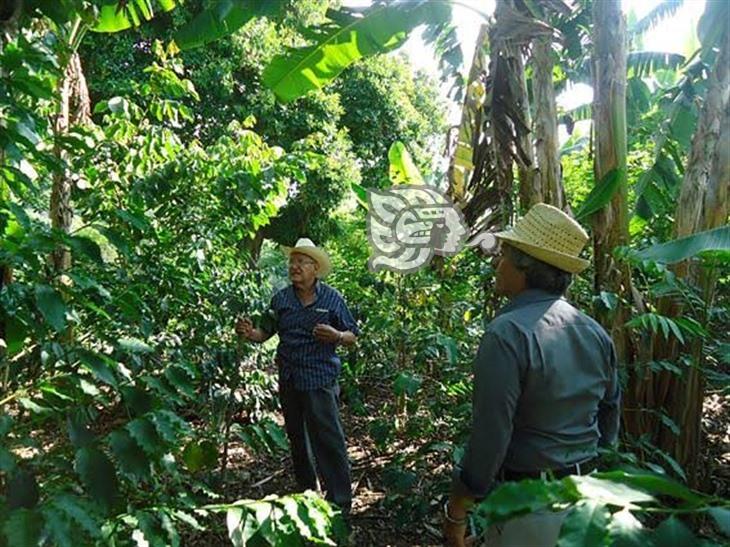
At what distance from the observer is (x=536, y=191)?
10.3ft

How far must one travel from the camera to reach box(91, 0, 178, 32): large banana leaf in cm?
223

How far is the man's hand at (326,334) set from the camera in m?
3.13

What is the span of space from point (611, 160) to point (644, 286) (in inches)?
33.5

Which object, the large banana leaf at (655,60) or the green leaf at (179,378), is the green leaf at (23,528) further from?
the large banana leaf at (655,60)

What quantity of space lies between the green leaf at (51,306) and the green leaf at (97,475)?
0.28 metres

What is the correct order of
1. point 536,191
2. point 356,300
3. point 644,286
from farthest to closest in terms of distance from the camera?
point 356,300 < point 644,286 < point 536,191

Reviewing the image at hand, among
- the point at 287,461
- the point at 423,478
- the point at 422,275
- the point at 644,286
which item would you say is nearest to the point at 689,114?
the point at 644,286

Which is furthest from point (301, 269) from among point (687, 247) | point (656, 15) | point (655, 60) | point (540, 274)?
point (656, 15)

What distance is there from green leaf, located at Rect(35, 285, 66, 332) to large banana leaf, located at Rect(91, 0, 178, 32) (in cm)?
85

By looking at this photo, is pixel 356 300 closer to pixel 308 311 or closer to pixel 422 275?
pixel 422 275

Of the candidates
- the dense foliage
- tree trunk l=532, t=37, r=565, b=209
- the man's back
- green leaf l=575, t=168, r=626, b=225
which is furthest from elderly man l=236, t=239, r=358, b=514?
the man's back

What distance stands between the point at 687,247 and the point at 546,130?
0.98m

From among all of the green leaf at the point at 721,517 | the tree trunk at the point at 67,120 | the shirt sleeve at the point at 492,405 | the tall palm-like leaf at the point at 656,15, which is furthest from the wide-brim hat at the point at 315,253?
the tall palm-like leaf at the point at 656,15

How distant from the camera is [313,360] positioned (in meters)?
3.20
